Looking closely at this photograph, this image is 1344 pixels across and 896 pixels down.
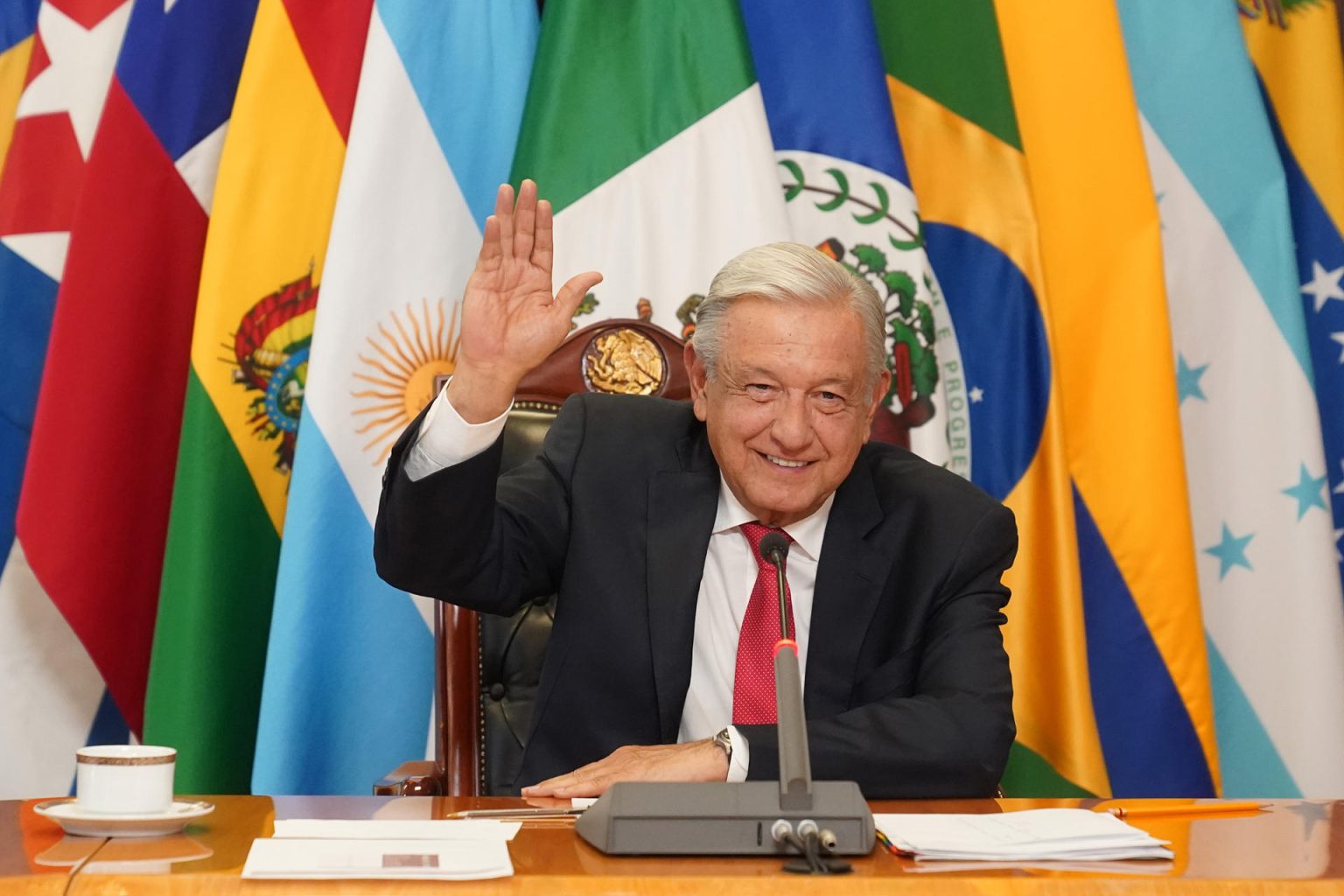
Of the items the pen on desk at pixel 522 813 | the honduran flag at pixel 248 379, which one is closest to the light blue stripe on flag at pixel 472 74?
the honduran flag at pixel 248 379

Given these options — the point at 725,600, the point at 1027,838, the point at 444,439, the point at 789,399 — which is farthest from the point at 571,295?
the point at 1027,838

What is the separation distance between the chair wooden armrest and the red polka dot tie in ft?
1.49

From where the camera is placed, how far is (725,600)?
6.84ft

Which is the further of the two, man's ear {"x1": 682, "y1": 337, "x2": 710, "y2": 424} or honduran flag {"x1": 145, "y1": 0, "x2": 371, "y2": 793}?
honduran flag {"x1": 145, "y1": 0, "x2": 371, "y2": 793}

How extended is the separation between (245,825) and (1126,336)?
7.24ft

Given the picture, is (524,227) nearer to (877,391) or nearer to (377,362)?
(877,391)

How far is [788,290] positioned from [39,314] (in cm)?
186

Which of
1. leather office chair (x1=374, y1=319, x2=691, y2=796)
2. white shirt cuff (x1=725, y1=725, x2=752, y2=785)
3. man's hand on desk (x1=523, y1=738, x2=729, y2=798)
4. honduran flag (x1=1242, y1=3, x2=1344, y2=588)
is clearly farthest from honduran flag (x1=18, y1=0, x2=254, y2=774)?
honduran flag (x1=1242, y1=3, x2=1344, y2=588)

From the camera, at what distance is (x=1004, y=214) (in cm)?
302

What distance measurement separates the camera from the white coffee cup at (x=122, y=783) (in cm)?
124

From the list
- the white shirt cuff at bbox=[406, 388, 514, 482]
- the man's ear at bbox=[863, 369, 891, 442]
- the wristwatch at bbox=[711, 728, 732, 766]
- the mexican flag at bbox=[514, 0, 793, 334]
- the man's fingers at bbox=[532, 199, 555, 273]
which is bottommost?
Result: the wristwatch at bbox=[711, 728, 732, 766]

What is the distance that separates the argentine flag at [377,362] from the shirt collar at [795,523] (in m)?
0.91

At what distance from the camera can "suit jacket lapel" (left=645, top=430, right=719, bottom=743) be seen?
6.48 feet

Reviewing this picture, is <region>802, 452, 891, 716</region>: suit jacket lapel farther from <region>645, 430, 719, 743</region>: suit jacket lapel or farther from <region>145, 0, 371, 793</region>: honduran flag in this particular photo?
<region>145, 0, 371, 793</region>: honduran flag
